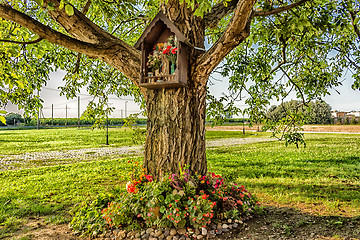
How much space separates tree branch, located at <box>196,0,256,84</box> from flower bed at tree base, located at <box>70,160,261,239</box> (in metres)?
2.02

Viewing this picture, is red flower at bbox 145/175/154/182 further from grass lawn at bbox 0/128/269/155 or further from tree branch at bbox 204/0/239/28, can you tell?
grass lawn at bbox 0/128/269/155

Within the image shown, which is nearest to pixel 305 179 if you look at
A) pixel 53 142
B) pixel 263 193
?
pixel 263 193

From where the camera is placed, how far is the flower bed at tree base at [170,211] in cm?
395

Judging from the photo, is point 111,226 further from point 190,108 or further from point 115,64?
point 115,64

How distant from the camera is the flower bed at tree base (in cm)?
395

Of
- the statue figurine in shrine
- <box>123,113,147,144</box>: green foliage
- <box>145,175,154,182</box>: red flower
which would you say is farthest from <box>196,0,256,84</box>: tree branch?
<box>123,113,147,144</box>: green foliage

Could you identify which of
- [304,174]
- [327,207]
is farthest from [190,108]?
[304,174]

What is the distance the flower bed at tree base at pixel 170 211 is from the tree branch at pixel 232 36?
6.64ft

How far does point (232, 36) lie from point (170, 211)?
2900mm

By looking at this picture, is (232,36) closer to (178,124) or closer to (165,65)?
(165,65)

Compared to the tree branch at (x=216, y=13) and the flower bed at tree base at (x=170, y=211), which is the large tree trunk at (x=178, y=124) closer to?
the flower bed at tree base at (x=170, y=211)

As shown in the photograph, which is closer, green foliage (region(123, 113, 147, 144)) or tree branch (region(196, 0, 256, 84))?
tree branch (region(196, 0, 256, 84))

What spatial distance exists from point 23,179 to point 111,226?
6.42 m

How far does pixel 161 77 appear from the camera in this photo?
4555 mm
